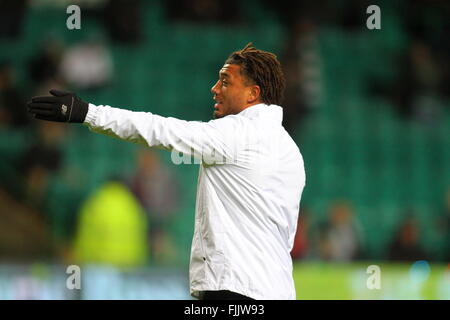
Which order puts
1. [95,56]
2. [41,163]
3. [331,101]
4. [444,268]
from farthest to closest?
[331,101] < [95,56] < [41,163] < [444,268]

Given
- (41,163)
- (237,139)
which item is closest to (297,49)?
(41,163)

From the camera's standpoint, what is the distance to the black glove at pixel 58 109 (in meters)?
4.23

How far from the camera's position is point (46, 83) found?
35.9 feet

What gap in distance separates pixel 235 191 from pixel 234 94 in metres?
0.49

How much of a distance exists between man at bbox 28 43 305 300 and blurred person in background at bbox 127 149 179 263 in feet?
17.7

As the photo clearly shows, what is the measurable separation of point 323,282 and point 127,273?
1.72 meters

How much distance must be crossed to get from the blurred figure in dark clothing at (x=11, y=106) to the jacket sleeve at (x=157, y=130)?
6.66 m

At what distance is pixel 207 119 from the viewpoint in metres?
11.8

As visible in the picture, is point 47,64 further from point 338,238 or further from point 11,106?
point 338,238

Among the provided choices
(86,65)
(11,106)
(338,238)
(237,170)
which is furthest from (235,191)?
(86,65)

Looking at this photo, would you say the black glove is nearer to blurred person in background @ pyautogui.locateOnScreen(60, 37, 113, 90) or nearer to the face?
the face

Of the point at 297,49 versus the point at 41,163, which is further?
the point at 297,49

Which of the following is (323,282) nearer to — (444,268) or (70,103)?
(444,268)

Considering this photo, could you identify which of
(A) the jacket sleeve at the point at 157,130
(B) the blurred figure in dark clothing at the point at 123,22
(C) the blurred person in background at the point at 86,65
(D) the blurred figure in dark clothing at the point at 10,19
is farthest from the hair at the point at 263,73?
(D) the blurred figure in dark clothing at the point at 10,19
